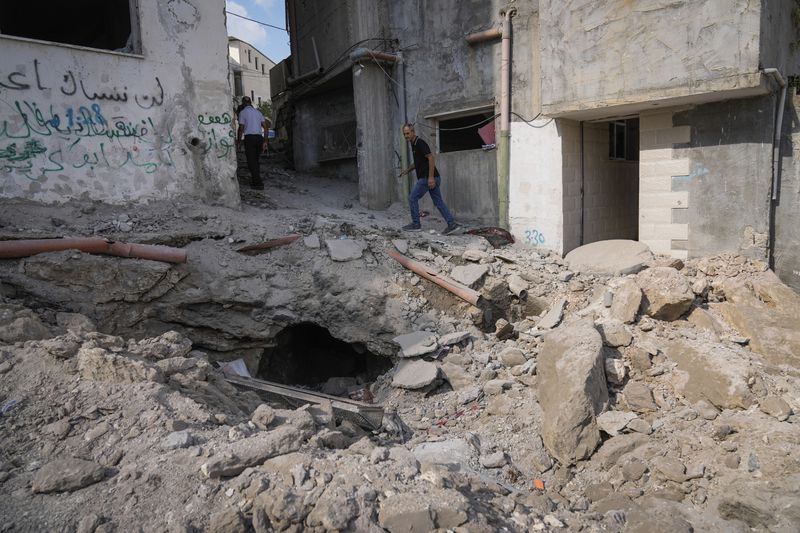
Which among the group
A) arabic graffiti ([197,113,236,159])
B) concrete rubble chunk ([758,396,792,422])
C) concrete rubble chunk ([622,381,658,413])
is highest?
arabic graffiti ([197,113,236,159])

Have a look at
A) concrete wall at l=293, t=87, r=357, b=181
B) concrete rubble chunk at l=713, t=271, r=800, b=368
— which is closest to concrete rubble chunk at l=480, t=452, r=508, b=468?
concrete rubble chunk at l=713, t=271, r=800, b=368

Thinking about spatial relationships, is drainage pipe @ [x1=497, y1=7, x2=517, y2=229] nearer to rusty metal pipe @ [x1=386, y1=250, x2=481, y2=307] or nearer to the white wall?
the white wall

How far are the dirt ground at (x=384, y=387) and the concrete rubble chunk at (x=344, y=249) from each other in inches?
1.2

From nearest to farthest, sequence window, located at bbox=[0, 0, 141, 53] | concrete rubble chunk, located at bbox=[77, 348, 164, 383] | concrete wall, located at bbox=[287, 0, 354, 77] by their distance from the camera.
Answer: concrete rubble chunk, located at bbox=[77, 348, 164, 383], window, located at bbox=[0, 0, 141, 53], concrete wall, located at bbox=[287, 0, 354, 77]

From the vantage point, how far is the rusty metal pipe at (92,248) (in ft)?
16.8

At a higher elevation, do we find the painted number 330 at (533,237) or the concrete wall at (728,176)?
the concrete wall at (728,176)

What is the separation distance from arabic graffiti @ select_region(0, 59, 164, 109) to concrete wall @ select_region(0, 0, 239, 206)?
0.04ft

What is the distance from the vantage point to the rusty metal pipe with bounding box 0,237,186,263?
512cm

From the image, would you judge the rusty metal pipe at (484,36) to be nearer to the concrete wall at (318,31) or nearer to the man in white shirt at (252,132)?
the concrete wall at (318,31)

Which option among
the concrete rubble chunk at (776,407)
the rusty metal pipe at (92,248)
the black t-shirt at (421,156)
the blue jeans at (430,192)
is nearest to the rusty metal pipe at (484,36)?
the black t-shirt at (421,156)

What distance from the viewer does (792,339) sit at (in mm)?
4762

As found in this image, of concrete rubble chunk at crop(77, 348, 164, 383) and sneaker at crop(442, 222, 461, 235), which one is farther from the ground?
sneaker at crop(442, 222, 461, 235)

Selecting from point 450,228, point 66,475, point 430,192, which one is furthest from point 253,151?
point 66,475

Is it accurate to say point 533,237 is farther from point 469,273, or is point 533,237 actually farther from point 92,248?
point 92,248
